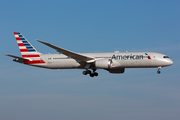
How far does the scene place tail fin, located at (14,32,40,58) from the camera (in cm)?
5304

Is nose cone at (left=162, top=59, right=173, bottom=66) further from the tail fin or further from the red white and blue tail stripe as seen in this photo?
the tail fin

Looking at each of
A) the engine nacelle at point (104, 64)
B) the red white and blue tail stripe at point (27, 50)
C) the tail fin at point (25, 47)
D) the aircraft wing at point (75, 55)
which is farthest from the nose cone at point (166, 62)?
the tail fin at point (25, 47)

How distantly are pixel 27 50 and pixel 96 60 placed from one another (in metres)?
14.7

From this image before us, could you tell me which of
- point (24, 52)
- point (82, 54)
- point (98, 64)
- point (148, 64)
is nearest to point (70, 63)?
point (82, 54)

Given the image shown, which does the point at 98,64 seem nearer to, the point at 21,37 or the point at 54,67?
the point at 54,67

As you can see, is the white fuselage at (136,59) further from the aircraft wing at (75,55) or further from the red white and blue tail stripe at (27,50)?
the red white and blue tail stripe at (27,50)

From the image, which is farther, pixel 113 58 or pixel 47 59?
pixel 47 59

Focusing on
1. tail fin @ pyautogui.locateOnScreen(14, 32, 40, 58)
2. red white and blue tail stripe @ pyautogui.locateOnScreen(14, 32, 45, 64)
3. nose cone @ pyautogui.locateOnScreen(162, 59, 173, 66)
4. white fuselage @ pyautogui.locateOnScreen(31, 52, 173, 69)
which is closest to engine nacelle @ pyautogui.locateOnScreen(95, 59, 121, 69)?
white fuselage @ pyautogui.locateOnScreen(31, 52, 173, 69)

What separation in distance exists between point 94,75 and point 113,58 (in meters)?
6.00

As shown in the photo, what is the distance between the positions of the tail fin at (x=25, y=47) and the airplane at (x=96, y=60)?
28 cm

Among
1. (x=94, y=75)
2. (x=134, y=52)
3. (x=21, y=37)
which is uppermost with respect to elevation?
(x=21, y=37)

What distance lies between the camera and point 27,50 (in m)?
53.6

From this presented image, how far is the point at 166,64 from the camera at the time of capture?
46438 mm

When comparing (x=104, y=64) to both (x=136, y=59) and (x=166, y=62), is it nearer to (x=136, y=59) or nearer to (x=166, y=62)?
(x=136, y=59)
